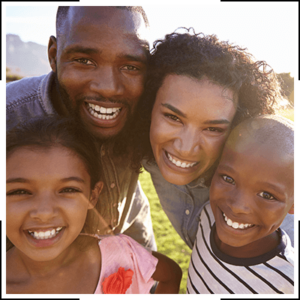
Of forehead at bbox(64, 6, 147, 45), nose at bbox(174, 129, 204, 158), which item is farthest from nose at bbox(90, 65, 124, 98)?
nose at bbox(174, 129, 204, 158)

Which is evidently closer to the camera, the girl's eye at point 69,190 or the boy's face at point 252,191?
the boy's face at point 252,191

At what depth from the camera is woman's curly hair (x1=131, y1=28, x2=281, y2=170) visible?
5.05 ft

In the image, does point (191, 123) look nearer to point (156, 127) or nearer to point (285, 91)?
point (156, 127)

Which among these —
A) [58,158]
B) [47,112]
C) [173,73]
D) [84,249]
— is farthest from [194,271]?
[47,112]

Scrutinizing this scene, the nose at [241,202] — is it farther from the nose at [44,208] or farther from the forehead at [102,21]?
the forehead at [102,21]

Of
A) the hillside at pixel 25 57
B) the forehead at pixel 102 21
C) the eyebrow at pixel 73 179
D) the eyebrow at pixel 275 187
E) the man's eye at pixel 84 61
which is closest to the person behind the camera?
the eyebrow at pixel 275 187

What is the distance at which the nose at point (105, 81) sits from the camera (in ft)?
5.36

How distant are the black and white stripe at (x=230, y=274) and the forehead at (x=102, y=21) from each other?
4.40 feet

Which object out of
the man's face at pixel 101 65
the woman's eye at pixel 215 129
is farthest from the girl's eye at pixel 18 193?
the woman's eye at pixel 215 129

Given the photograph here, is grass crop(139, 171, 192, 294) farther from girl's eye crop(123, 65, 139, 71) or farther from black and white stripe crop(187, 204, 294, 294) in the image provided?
girl's eye crop(123, 65, 139, 71)

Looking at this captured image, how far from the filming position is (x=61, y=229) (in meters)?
1.53

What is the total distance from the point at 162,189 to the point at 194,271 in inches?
29.6

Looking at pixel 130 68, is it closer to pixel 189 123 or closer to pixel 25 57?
pixel 189 123
